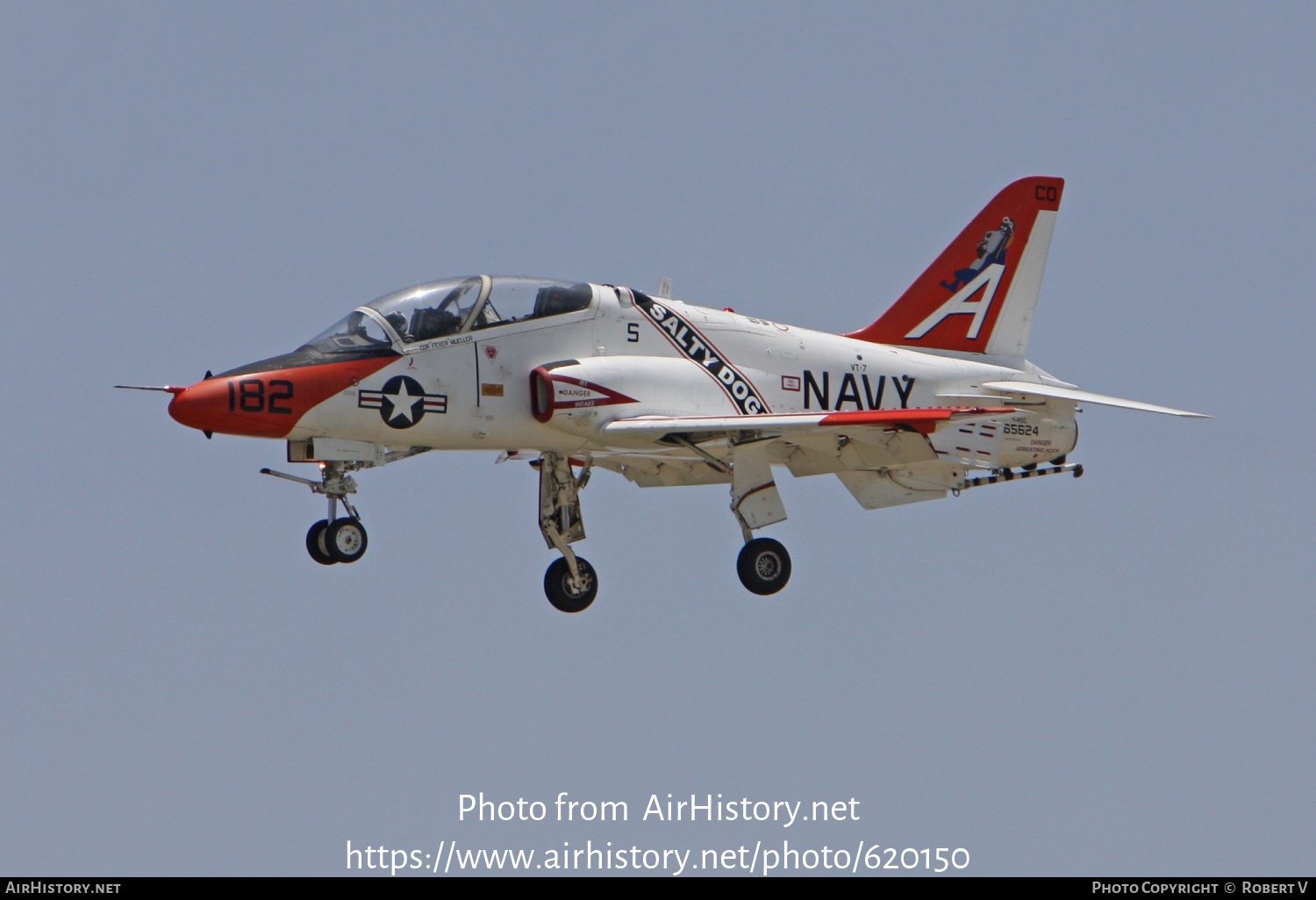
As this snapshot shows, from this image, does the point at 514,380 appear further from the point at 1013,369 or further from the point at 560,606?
the point at 1013,369

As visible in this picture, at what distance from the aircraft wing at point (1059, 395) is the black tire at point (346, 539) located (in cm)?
761

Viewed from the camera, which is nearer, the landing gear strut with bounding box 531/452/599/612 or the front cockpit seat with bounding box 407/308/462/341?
the front cockpit seat with bounding box 407/308/462/341

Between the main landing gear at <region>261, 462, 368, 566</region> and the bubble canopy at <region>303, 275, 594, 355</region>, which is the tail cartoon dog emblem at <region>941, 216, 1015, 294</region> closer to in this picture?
the bubble canopy at <region>303, 275, 594, 355</region>

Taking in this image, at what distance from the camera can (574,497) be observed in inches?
844

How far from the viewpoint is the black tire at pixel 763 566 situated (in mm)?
20516

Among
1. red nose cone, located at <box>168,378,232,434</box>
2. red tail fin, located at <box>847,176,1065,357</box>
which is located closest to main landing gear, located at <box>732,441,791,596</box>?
red tail fin, located at <box>847,176,1065,357</box>

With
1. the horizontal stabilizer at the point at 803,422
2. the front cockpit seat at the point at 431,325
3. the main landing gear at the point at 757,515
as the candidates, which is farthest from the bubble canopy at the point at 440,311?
the main landing gear at the point at 757,515

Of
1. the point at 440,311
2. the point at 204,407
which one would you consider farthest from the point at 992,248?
the point at 204,407

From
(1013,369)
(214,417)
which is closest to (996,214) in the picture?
(1013,369)

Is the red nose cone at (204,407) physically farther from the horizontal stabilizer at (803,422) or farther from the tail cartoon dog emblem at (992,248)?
the tail cartoon dog emblem at (992,248)

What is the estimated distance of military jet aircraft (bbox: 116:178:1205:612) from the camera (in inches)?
755

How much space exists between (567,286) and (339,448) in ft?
9.84

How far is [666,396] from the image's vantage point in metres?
20.1

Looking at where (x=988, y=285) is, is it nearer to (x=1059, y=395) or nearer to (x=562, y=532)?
(x=1059, y=395)
